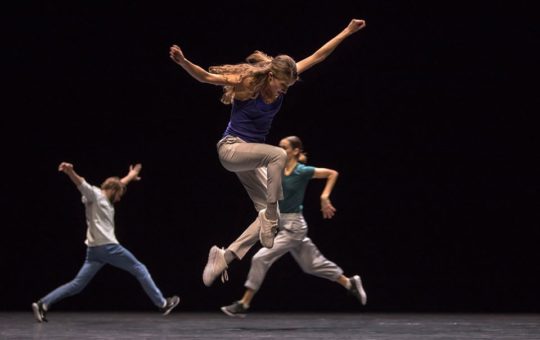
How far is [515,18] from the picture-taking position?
25.4 feet

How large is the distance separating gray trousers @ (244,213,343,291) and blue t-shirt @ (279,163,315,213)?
61 millimetres

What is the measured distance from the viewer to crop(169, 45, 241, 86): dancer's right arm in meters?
4.00

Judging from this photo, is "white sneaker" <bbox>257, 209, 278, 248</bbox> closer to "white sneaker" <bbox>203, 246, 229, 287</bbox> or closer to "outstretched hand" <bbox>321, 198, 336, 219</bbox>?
"white sneaker" <bbox>203, 246, 229, 287</bbox>

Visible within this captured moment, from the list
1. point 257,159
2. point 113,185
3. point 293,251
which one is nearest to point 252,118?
point 257,159

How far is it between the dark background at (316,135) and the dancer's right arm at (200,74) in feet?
11.4

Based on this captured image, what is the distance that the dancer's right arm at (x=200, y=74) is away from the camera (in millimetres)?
3998

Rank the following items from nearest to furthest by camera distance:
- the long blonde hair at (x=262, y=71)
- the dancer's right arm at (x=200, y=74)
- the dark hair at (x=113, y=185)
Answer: the dancer's right arm at (x=200, y=74) < the long blonde hair at (x=262, y=71) < the dark hair at (x=113, y=185)

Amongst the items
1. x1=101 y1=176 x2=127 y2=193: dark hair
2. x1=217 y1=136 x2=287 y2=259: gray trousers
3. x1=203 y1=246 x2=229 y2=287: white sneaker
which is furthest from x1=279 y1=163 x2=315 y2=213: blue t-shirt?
x1=217 y1=136 x2=287 y2=259: gray trousers

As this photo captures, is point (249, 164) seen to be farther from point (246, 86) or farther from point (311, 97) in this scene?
point (311, 97)

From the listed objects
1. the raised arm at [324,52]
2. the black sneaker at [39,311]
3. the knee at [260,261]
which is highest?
the raised arm at [324,52]

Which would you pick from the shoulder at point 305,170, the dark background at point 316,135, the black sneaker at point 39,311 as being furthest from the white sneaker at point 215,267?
the dark background at point 316,135

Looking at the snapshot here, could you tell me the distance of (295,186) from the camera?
6410 millimetres

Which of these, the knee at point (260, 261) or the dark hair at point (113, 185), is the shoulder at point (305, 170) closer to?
the knee at point (260, 261)

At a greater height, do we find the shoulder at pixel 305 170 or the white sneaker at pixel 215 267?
the shoulder at pixel 305 170
